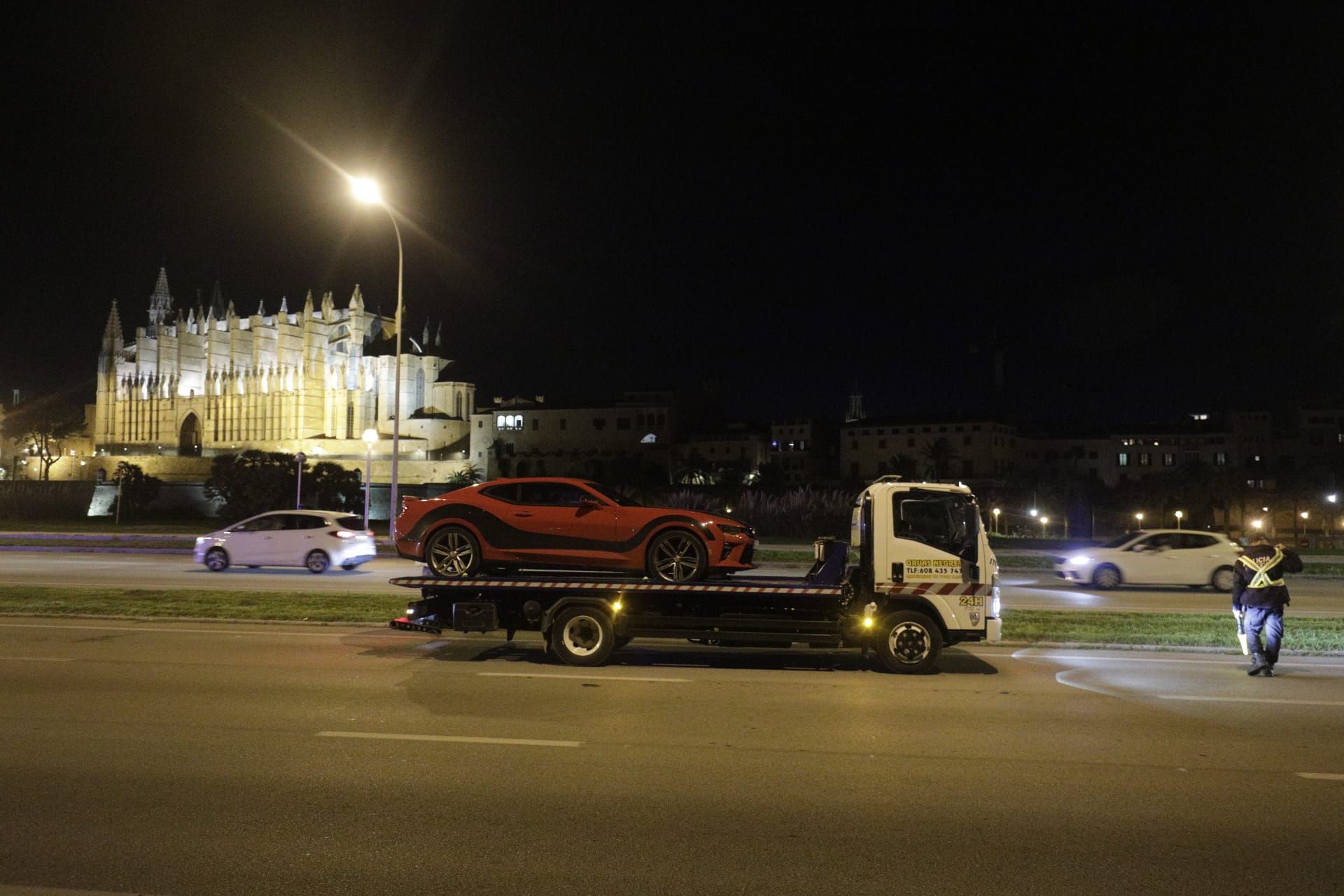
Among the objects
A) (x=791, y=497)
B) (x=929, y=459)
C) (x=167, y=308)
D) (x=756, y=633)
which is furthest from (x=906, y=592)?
(x=167, y=308)

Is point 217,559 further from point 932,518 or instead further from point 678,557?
point 932,518

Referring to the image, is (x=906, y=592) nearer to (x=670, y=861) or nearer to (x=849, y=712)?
(x=849, y=712)

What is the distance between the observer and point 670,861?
5262 millimetres

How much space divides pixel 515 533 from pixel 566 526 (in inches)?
27.7

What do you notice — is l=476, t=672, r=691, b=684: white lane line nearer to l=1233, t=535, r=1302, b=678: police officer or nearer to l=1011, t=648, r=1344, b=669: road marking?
l=1011, t=648, r=1344, b=669: road marking

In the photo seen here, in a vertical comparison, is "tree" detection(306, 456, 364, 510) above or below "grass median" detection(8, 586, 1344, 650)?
above

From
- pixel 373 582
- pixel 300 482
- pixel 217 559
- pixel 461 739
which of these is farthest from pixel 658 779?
pixel 300 482

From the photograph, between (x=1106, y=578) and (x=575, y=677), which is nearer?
(x=575, y=677)

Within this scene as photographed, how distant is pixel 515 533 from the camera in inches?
478

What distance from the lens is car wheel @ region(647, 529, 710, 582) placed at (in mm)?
11711

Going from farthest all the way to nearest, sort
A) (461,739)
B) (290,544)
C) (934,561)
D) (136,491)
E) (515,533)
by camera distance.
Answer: (136,491)
(290,544)
(515,533)
(934,561)
(461,739)

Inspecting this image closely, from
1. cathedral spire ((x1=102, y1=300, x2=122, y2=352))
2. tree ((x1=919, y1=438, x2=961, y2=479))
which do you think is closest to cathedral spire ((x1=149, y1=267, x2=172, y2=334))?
cathedral spire ((x1=102, y1=300, x2=122, y2=352))

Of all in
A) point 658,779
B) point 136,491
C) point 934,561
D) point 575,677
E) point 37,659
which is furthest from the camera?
point 136,491

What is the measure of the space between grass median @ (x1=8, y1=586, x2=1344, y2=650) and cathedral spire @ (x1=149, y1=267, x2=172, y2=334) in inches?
5589
